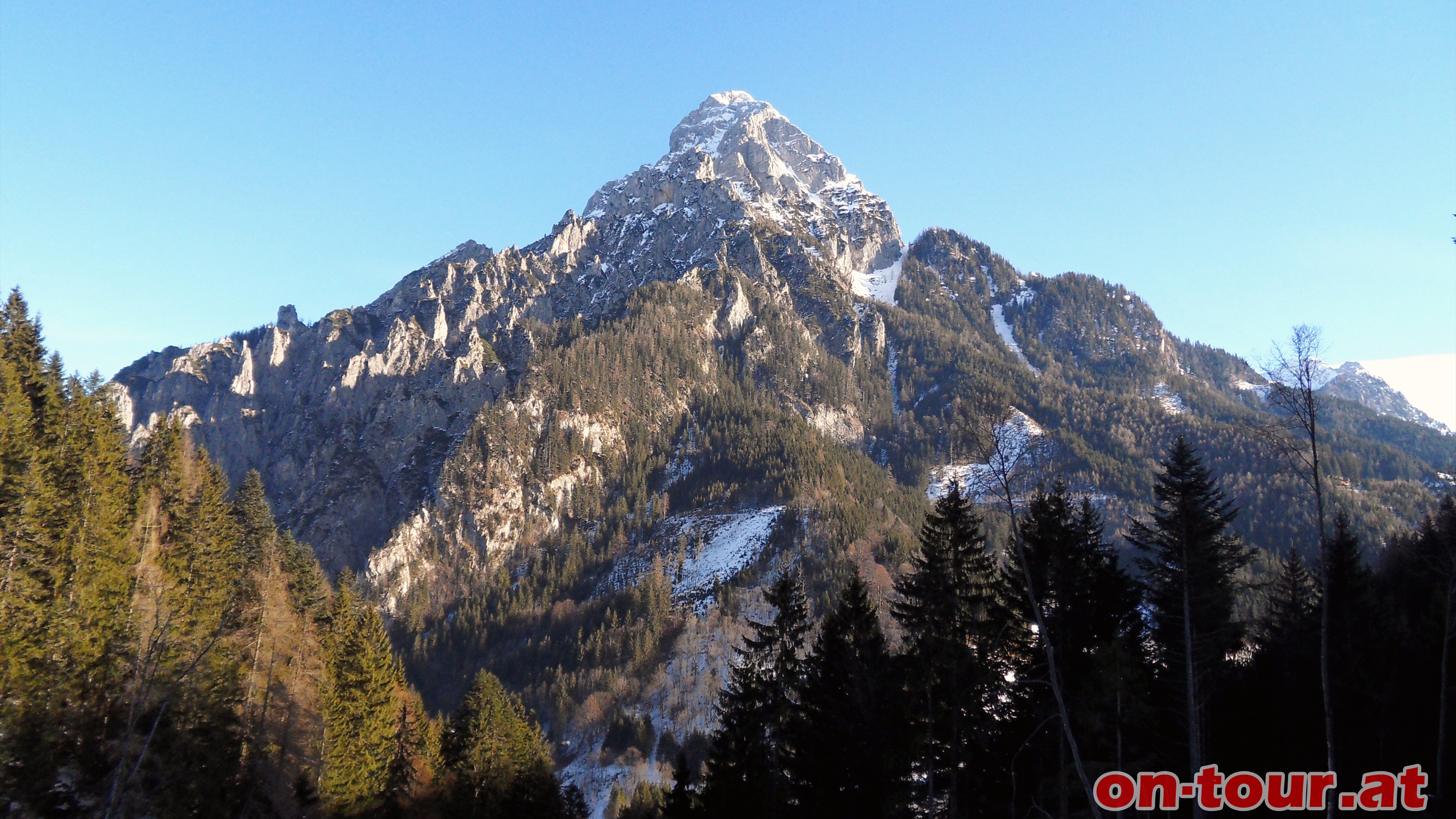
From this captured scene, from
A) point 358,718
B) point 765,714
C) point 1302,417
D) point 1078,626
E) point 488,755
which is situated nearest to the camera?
point 1302,417

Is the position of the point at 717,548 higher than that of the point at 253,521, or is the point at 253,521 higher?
the point at 717,548

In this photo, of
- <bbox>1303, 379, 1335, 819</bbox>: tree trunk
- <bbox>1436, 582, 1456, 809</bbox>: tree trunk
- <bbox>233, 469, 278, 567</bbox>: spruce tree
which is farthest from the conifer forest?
<bbox>233, 469, 278, 567</bbox>: spruce tree

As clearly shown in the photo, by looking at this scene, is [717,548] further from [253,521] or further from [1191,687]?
[1191,687]

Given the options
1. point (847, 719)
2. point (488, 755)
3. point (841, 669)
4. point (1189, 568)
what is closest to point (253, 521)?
point (488, 755)

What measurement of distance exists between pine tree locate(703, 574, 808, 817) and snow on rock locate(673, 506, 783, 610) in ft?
360

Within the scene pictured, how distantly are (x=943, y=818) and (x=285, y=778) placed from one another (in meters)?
33.4

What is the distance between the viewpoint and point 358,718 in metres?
37.6

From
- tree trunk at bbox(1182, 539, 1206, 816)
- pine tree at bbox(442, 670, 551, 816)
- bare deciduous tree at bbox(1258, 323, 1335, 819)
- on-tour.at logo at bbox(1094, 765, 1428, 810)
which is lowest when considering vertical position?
pine tree at bbox(442, 670, 551, 816)

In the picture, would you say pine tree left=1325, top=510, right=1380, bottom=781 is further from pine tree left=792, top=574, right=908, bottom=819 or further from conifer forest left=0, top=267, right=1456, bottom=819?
pine tree left=792, top=574, right=908, bottom=819

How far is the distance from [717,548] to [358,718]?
12275 centimetres

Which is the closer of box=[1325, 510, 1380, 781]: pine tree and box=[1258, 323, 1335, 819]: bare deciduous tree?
box=[1258, 323, 1335, 819]: bare deciduous tree

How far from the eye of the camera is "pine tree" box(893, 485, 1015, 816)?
75.3ft

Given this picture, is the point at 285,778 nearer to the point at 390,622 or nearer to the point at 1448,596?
the point at 1448,596

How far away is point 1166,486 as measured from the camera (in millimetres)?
25844
